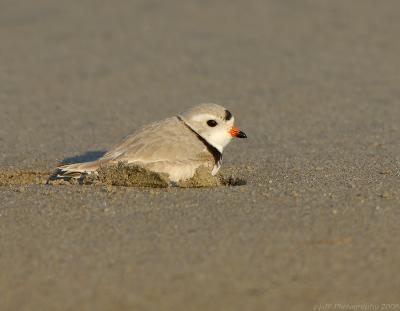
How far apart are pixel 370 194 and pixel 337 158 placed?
4.76ft

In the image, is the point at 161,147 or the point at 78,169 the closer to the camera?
the point at 78,169

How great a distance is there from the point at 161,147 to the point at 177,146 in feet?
0.37

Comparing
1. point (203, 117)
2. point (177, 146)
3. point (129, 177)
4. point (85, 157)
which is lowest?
point (85, 157)

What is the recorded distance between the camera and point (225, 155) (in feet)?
20.9

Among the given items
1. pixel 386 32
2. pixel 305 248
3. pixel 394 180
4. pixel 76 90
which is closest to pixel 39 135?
pixel 76 90

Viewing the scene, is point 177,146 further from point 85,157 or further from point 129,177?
point 85,157

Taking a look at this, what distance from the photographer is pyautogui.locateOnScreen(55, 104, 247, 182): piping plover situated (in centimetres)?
501

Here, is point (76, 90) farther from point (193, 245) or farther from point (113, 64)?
point (193, 245)

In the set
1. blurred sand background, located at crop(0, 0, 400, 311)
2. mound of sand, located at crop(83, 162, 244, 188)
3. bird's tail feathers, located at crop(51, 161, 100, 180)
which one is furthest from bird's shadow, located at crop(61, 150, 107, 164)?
mound of sand, located at crop(83, 162, 244, 188)

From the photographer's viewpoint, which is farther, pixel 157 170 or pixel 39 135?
pixel 39 135

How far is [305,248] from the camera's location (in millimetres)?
3775

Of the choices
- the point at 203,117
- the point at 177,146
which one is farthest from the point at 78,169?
the point at 203,117

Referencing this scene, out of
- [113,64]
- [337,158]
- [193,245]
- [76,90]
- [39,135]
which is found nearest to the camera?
[193,245]

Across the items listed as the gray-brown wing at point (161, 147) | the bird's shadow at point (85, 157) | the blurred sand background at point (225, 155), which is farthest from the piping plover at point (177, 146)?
the bird's shadow at point (85, 157)
